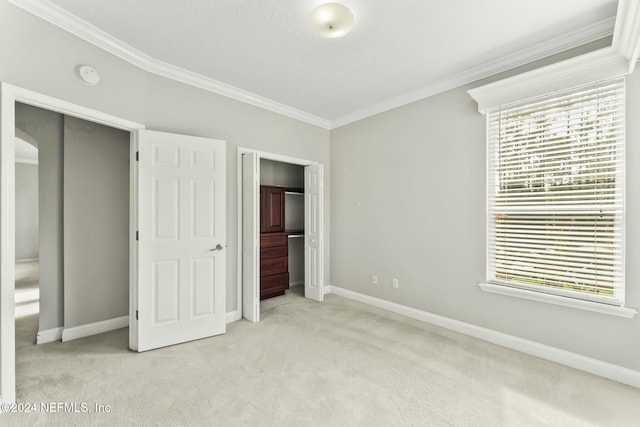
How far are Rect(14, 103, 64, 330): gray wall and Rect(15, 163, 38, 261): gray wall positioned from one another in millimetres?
7007

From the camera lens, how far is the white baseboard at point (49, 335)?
2.75m

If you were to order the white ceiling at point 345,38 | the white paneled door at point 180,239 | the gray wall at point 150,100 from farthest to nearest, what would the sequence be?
1. the white paneled door at point 180,239
2. the white ceiling at point 345,38
3. the gray wall at point 150,100

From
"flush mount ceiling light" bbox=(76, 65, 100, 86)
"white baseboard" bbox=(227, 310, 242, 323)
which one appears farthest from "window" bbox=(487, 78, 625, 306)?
"flush mount ceiling light" bbox=(76, 65, 100, 86)

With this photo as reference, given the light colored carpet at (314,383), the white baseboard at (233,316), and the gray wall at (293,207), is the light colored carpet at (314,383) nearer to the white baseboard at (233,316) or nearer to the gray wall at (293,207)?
the white baseboard at (233,316)

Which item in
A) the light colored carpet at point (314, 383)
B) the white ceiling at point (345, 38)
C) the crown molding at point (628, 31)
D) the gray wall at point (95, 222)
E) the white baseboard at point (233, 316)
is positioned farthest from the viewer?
the white baseboard at point (233, 316)

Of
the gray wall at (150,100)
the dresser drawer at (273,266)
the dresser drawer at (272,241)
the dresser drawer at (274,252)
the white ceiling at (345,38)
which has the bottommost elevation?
the dresser drawer at (273,266)

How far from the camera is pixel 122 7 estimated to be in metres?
2.12

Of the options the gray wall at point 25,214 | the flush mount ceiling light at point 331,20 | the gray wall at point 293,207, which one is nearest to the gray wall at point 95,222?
the gray wall at point 293,207

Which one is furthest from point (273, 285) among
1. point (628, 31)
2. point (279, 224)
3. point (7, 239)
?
point (628, 31)

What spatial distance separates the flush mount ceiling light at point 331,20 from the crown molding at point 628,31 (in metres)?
1.68

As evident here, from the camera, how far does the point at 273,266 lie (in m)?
4.45

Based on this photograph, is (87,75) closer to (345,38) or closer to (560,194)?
(345,38)

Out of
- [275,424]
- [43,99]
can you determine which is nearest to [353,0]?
[43,99]

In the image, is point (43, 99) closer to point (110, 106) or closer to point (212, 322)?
point (110, 106)
